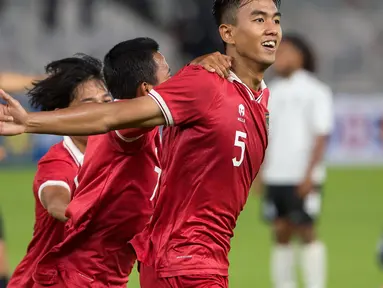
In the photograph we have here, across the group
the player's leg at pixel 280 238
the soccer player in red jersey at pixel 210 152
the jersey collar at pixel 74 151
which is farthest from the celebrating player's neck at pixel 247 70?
the player's leg at pixel 280 238

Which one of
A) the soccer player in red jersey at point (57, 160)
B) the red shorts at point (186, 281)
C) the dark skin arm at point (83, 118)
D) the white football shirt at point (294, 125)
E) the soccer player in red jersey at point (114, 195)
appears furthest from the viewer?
the white football shirt at point (294, 125)

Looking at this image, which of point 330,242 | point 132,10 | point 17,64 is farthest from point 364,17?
point 330,242

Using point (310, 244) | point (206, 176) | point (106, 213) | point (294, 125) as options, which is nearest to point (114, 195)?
point (106, 213)

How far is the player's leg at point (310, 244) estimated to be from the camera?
392 inches

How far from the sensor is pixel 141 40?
5027 millimetres

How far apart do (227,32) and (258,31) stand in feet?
0.57

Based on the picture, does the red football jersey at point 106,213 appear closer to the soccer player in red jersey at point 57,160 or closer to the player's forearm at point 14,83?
the soccer player in red jersey at point 57,160

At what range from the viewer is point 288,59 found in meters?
10.7

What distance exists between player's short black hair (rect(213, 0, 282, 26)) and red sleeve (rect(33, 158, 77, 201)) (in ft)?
3.98

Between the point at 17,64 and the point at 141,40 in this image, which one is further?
the point at 17,64

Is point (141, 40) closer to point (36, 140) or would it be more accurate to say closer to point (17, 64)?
point (36, 140)

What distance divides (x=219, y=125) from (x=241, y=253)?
729 centimetres

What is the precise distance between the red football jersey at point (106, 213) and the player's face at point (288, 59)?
5.62 metres

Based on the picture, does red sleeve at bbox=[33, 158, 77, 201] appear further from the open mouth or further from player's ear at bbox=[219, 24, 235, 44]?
the open mouth
